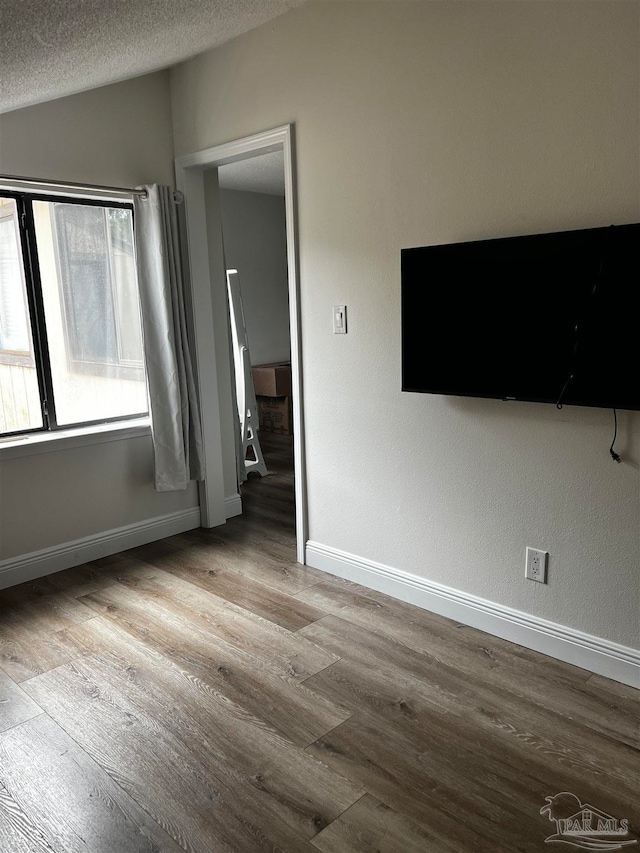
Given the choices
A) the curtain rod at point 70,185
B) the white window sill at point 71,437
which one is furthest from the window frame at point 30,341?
the white window sill at point 71,437

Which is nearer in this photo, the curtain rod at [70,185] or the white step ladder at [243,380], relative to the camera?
the curtain rod at [70,185]

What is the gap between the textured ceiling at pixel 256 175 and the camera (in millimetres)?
5576

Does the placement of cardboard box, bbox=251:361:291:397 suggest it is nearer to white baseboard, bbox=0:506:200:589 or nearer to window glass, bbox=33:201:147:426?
white baseboard, bbox=0:506:200:589

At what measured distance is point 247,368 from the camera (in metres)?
5.38

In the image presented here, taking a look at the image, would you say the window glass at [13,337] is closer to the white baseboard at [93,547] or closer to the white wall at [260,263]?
the white baseboard at [93,547]

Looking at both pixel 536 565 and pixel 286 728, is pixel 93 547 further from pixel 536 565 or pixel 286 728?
pixel 536 565

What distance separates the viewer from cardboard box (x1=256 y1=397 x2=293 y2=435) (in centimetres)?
686

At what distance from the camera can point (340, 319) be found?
3.09 meters

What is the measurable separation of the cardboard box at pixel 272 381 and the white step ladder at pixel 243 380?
1.29 m

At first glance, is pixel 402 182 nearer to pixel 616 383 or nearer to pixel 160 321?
pixel 616 383

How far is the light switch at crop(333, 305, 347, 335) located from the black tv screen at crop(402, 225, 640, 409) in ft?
1.44

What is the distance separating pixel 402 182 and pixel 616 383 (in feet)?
4.09

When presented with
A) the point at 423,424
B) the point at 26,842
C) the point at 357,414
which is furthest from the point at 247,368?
the point at 26,842

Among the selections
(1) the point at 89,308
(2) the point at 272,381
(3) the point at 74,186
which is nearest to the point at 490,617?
(1) the point at 89,308
